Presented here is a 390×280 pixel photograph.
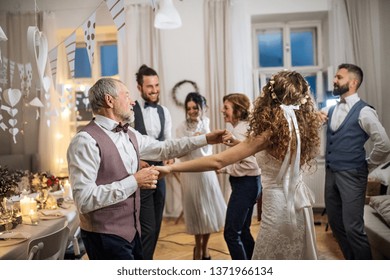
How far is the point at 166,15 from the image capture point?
1.93 metres

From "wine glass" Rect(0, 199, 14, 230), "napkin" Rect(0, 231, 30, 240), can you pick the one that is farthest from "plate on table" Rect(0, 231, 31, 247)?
"wine glass" Rect(0, 199, 14, 230)

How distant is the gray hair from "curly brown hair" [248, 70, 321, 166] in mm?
533

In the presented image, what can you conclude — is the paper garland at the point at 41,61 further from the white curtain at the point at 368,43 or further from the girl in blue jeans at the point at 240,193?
the white curtain at the point at 368,43

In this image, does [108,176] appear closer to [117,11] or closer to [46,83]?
[117,11]

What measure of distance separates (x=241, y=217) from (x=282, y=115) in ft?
2.45

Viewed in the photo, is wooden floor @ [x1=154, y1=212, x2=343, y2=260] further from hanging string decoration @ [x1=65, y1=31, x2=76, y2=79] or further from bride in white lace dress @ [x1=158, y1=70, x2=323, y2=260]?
hanging string decoration @ [x1=65, y1=31, x2=76, y2=79]

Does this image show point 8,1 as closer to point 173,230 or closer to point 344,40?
point 344,40

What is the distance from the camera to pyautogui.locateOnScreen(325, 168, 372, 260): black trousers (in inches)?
68.7

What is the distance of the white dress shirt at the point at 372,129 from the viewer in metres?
1.67

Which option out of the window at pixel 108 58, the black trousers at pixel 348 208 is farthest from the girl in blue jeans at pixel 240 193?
the window at pixel 108 58

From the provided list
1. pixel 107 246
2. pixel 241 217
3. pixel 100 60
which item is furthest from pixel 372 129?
pixel 100 60

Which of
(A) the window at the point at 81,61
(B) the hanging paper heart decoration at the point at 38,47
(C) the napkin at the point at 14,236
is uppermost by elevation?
(B) the hanging paper heart decoration at the point at 38,47

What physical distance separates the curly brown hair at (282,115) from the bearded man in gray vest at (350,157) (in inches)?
8.0
